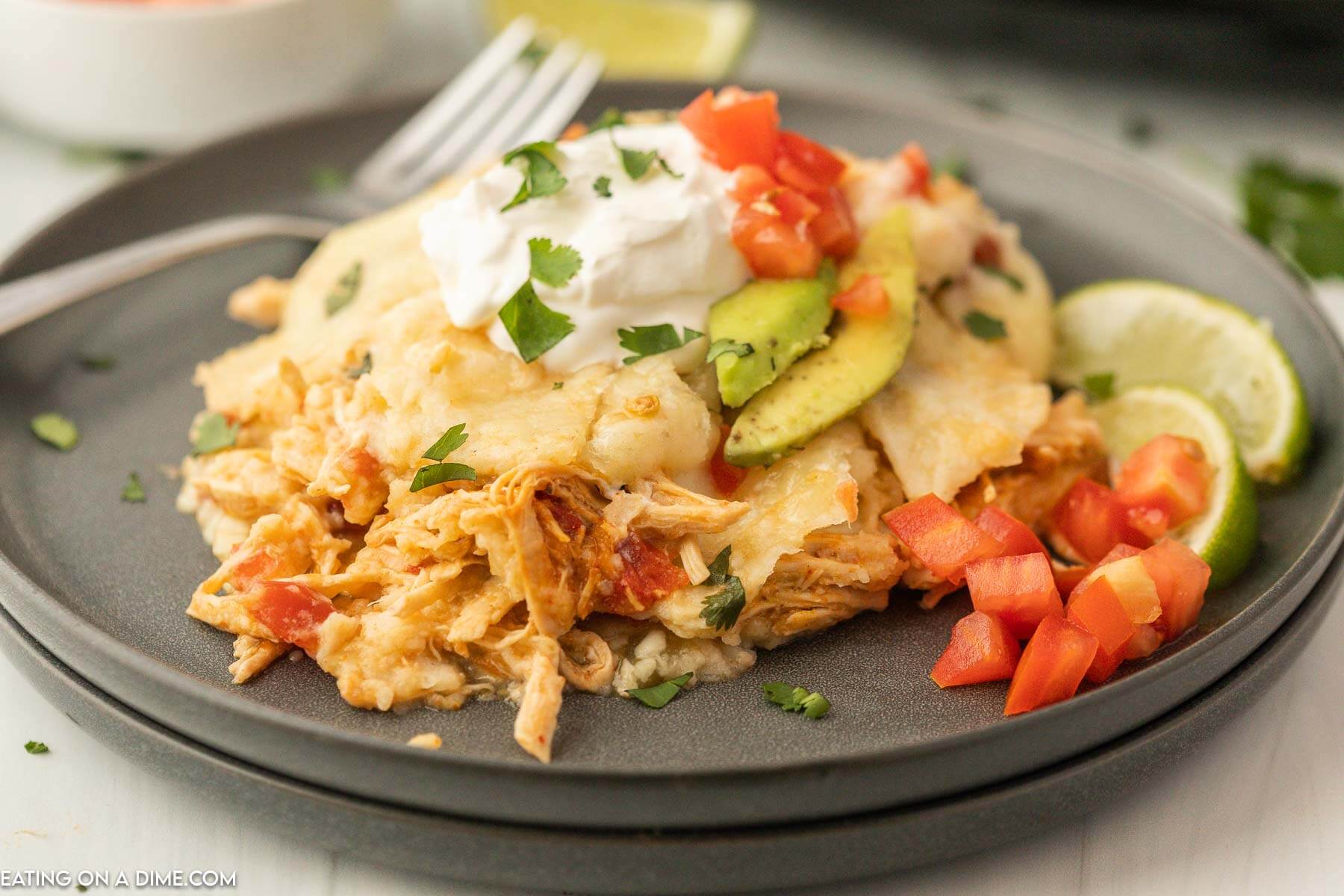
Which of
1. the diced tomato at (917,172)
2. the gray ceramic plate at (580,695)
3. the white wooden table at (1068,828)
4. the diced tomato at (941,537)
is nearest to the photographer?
the gray ceramic plate at (580,695)

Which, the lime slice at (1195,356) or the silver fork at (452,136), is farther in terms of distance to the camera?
the silver fork at (452,136)

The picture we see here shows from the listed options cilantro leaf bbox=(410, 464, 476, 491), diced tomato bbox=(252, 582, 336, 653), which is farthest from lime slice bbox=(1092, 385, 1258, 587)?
diced tomato bbox=(252, 582, 336, 653)

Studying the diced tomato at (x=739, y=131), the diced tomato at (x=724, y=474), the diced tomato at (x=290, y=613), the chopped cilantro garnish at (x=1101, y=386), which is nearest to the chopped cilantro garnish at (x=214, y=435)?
the diced tomato at (x=290, y=613)

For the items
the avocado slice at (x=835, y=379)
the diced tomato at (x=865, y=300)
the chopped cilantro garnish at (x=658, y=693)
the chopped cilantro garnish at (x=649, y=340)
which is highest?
the diced tomato at (x=865, y=300)

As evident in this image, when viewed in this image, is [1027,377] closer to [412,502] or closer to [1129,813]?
[1129,813]

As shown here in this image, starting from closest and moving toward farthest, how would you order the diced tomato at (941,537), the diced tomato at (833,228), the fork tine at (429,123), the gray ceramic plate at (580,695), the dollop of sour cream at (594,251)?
the gray ceramic plate at (580,695)
the diced tomato at (941,537)
the dollop of sour cream at (594,251)
the diced tomato at (833,228)
the fork tine at (429,123)

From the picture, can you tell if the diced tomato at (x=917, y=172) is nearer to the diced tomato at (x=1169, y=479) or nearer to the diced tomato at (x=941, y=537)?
the diced tomato at (x=1169, y=479)

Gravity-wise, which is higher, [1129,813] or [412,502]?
[412,502]

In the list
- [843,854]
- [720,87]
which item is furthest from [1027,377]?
[720,87]
